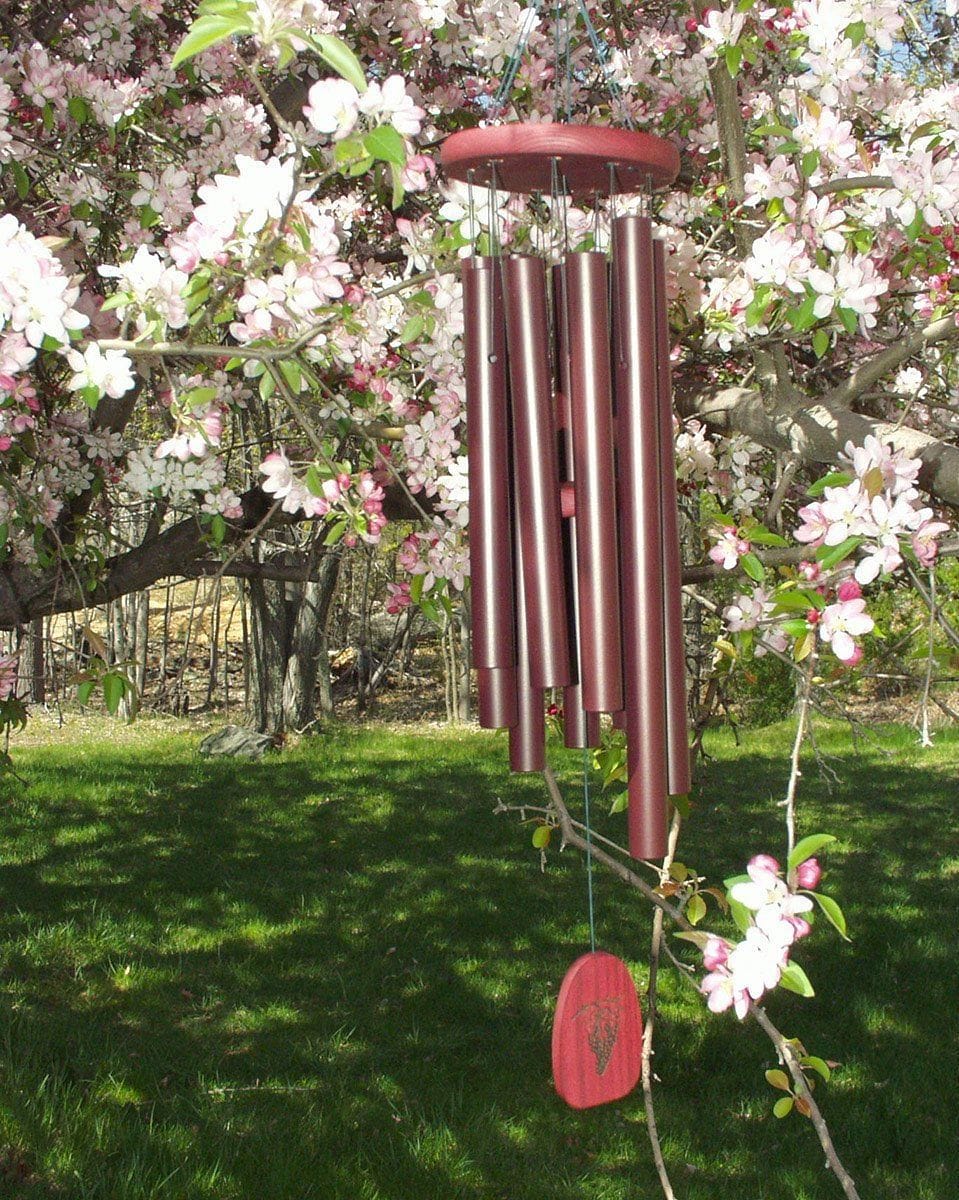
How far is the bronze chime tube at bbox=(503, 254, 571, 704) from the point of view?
1.37 metres

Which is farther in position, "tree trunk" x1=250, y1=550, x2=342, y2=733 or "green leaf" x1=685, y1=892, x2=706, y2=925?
"tree trunk" x1=250, y1=550, x2=342, y2=733

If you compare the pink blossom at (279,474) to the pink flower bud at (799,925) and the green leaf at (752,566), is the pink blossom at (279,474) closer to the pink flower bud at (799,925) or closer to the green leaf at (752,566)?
the green leaf at (752,566)

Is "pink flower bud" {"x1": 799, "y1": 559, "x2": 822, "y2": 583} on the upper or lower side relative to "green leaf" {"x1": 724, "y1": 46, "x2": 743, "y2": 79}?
lower

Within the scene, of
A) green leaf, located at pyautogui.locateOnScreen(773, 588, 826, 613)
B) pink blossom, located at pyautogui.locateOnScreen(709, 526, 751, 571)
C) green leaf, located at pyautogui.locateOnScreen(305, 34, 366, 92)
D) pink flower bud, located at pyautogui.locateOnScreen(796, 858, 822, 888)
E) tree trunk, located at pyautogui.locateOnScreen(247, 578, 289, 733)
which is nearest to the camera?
green leaf, located at pyautogui.locateOnScreen(305, 34, 366, 92)

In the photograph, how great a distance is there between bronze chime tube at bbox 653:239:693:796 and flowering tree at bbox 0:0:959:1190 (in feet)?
0.57

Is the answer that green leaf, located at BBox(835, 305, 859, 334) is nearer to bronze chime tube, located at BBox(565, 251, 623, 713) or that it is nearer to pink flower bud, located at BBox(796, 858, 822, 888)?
bronze chime tube, located at BBox(565, 251, 623, 713)

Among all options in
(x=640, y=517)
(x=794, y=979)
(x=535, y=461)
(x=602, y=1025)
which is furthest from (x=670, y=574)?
(x=602, y=1025)

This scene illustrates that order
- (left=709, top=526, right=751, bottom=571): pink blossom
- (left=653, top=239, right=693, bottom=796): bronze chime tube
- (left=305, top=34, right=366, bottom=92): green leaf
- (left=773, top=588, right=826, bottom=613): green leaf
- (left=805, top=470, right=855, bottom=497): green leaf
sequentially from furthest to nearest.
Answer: (left=709, top=526, right=751, bottom=571): pink blossom < (left=773, top=588, right=826, bottom=613): green leaf < (left=805, top=470, right=855, bottom=497): green leaf < (left=653, top=239, right=693, bottom=796): bronze chime tube < (left=305, top=34, right=366, bottom=92): green leaf

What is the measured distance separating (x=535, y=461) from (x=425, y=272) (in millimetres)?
506

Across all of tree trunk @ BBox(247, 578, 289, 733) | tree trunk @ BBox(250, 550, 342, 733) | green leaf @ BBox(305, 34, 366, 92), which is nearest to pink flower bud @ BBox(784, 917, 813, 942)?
green leaf @ BBox(305, 34, 366, 92)

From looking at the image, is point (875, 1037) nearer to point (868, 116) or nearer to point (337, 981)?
point (337, 981)

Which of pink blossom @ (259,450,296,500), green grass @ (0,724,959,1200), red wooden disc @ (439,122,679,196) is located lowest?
green grass @ (0,724,959,1200)

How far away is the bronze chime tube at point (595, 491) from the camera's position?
1.35 metres

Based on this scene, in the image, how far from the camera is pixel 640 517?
1.36 metres
